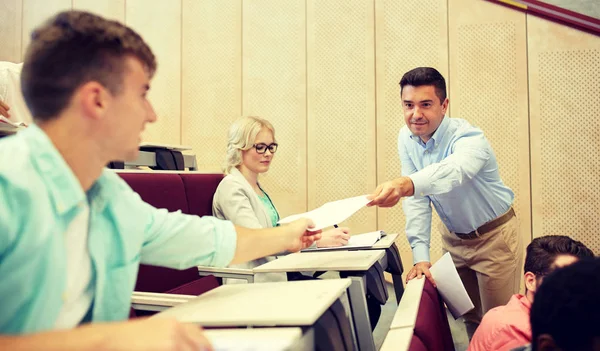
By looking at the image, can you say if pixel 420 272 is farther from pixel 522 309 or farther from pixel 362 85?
pixel 362 85

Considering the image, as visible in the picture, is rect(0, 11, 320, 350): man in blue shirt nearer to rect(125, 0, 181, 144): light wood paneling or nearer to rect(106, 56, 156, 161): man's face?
rect(106, 56, 156, 161): man's face

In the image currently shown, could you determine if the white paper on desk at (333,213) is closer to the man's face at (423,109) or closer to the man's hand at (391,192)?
the man's hand at (391,192)

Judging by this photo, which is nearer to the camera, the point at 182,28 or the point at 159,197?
the point at 159,197

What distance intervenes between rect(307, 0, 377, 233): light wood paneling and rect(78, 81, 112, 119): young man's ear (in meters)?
3.19

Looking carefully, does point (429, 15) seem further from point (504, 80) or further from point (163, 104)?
point (163, 104)

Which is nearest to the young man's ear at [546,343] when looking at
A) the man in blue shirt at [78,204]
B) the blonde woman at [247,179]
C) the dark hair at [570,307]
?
the dark hair at [570,307]

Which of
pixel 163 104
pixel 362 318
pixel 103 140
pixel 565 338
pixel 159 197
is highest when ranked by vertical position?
pixel 163 104

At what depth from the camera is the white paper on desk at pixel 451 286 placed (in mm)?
1701

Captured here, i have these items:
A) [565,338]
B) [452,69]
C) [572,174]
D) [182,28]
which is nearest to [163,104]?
[182,28]

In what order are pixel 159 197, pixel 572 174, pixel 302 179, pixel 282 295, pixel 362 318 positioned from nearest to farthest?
pixel 282 295 < pixel 362 318 < pixel 159 197 < pixel 572 174 < pixel 302 179

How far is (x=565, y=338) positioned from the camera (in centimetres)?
71

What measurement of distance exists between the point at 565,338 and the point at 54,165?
787 millimetres

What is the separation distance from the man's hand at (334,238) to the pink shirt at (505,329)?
69cm

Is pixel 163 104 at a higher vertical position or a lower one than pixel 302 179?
higher
